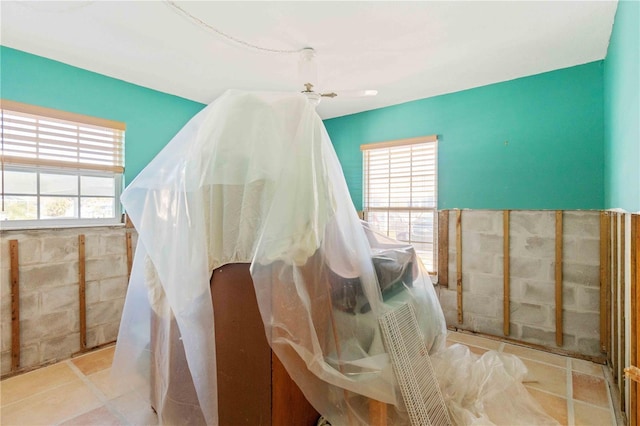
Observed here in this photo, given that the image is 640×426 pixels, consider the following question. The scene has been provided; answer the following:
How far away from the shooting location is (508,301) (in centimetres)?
305

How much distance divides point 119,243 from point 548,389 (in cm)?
388

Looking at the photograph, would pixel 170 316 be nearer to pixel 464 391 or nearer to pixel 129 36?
pixel 464 391

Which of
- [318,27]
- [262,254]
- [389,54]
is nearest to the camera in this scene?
[262,254]

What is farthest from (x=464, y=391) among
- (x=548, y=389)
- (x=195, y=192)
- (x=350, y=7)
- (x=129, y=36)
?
(x=129, y=36)

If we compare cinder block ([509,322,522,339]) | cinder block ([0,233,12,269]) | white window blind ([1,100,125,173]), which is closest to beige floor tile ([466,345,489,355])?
cinder block ([509,322,522,339])

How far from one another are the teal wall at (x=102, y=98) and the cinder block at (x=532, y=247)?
3.84 metres

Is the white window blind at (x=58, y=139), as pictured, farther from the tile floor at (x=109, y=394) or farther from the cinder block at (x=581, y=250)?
the cinder block at (x=581, y=250)

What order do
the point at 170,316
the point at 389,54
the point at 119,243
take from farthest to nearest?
1. the point at 119,243
2. the point at 389,54
3. the point at 170,316

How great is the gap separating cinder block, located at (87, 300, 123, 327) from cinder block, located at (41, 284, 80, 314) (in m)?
0.13

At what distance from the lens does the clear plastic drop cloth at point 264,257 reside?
1369mm

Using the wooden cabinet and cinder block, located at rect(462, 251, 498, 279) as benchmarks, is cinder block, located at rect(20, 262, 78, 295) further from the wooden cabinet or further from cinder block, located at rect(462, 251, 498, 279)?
cinder block, located at rect(462, 251, 498, 279)

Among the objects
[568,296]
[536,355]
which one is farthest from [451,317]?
[568,296]

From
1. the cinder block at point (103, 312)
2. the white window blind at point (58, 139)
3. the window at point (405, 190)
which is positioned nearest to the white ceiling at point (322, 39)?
the white window blind at point (58, 139)

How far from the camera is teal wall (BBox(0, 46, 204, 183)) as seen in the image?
247 centimetres
